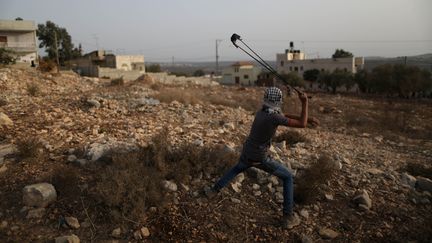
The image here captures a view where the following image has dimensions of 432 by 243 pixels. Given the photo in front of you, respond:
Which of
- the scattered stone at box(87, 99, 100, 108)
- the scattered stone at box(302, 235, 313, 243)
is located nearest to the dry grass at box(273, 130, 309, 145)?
the scattered stone at box(302, 235, 313, 243)

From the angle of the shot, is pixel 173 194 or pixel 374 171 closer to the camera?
pixel 173 194

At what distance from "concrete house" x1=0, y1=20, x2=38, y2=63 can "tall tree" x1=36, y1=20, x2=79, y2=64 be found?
829 cm

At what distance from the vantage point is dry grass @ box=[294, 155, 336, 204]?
416 cm

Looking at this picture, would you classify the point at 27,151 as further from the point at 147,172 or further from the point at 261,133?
the point at 261,133

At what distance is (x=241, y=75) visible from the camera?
54656mm

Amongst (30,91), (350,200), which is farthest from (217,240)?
(30,91)

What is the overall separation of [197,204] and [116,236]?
1.00m

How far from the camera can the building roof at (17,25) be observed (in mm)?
30297

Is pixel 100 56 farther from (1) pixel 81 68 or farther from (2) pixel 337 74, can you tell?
(2) pixel 337 74

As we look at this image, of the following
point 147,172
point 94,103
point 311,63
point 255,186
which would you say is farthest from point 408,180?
point 311,63

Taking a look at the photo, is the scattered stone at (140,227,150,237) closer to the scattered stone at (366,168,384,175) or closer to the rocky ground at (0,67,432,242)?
the rocky ground at (0,67,432,242)

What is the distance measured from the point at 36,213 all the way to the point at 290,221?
277 cm

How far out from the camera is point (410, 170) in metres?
5.78

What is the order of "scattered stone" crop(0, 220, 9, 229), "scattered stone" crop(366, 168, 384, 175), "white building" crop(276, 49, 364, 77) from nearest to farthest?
"scattered stone" crop(0, 220, 9, 229) → "scattered stone" crop(366, 168, 384, 175) → "white building" crop(276, 49, 364, 77)
